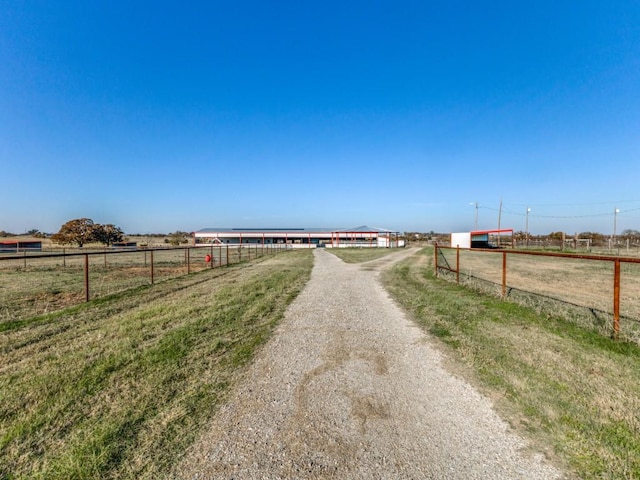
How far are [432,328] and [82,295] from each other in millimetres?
10542

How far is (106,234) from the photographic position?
7000 centimetres

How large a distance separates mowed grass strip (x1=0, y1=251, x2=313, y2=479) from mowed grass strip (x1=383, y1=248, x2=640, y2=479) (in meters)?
2.93

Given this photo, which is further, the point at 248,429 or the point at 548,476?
the point at 248,429

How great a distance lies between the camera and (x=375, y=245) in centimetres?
5734

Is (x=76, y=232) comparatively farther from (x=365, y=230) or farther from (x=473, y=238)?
(x=473, y=238)

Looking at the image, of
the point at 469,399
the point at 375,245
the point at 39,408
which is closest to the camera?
the point at 39,408

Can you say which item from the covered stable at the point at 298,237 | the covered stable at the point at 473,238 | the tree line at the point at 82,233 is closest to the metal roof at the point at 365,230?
the covered stable at the point at 298,237

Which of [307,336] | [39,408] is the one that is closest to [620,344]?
[307,336]

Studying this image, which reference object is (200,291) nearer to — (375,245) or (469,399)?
(469,399)

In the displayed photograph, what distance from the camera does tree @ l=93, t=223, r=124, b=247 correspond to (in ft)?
224

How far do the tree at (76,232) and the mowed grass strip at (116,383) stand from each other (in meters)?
74.0

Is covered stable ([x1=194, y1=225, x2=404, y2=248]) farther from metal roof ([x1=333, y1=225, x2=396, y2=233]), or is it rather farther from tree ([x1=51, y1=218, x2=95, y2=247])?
tree ([x1=51, y1=218, x2=95, y2=247])

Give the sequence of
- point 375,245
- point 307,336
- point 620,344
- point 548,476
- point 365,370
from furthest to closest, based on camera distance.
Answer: point 375,245 → point 307,336 → point 620,344 → point 365,370 → point 548,476

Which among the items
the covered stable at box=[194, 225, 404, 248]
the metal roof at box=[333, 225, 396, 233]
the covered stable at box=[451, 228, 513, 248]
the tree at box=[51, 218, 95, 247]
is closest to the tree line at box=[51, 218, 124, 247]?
the tree at box=[51, 218, 95, 247]
